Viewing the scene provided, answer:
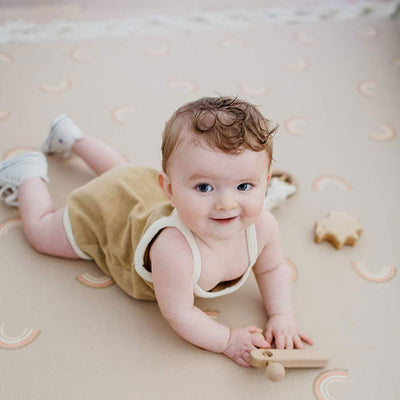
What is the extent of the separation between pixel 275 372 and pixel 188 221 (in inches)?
10.5

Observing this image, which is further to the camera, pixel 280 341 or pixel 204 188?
pixel 280 341

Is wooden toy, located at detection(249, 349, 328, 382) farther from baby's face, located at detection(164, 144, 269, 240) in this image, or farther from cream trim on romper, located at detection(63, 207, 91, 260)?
cream trim on romper, located at detection(63, 207, 91, 260)

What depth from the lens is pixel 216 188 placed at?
74 centimetres

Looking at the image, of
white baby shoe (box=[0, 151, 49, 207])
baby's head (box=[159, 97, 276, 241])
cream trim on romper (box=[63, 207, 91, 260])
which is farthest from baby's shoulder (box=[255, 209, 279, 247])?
white baby shoe (box=[0, 151, 49, 207])

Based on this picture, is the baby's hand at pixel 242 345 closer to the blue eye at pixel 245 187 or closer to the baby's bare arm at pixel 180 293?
the baby's bare arm at pixel 180 293

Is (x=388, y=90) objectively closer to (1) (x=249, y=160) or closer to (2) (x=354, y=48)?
(2) (x=354, y=48)

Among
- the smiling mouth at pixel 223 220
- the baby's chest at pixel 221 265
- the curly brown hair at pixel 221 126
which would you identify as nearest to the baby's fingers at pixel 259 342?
the baby's chest at pixel 221 265

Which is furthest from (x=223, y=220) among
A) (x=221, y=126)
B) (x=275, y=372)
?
(x=275, y=372)

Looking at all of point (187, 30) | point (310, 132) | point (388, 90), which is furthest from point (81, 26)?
point (388, 90)

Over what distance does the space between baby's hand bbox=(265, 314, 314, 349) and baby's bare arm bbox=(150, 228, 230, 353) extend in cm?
8

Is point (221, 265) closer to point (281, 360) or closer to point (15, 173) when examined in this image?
point (281, 360)

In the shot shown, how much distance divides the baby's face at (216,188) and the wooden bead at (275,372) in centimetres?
22

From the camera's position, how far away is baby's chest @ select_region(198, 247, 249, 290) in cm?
84

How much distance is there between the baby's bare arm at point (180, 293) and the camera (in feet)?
2.64
